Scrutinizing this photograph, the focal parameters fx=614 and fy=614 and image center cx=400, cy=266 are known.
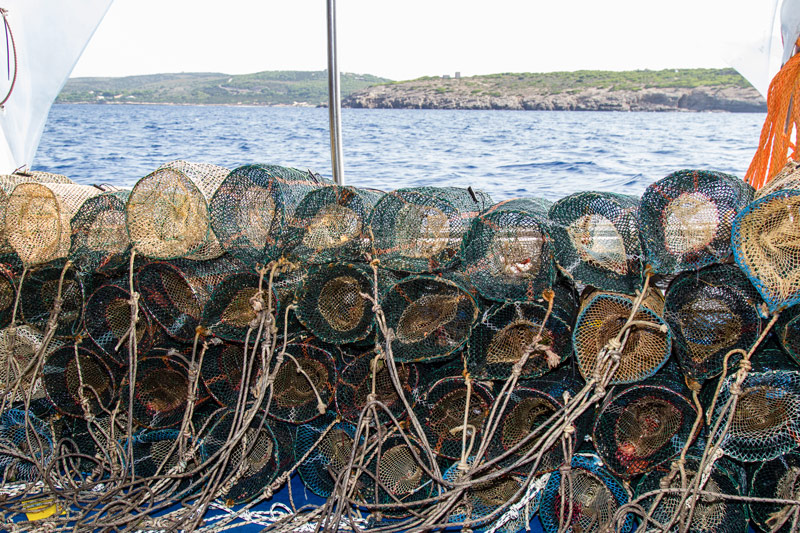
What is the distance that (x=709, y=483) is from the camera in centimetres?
226

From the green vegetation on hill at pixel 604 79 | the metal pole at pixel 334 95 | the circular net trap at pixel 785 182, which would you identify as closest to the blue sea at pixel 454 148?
the green vegetation on hill at pixel 604 79

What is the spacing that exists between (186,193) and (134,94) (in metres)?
65.1

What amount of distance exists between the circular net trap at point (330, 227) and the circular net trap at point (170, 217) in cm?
40

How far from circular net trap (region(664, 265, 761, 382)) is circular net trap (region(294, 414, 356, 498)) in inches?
53.5

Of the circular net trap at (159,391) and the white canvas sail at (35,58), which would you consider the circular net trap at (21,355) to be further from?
the white canvas sail at (35,58)

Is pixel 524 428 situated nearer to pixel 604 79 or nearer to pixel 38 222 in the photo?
pixel 38 222

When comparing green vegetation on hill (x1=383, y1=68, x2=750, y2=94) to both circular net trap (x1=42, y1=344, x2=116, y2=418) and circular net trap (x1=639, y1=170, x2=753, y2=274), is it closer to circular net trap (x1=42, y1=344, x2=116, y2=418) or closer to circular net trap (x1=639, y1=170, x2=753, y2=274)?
circular net trap (x1=639, y1=170, x2=753, y2=274)

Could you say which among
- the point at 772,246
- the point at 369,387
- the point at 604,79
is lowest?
the point at 369,387

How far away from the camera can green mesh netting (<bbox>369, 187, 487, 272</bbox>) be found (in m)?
2.51

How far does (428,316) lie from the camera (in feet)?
8.18

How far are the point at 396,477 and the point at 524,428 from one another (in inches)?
23.3

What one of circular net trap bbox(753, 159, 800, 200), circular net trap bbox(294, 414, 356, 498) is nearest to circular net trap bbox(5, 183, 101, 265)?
circular net trap bbox(294, 414, 356, 498)

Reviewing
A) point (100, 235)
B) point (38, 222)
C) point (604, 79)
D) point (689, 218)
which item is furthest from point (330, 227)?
point (604, 79)

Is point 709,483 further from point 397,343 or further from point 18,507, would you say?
point 18,507
